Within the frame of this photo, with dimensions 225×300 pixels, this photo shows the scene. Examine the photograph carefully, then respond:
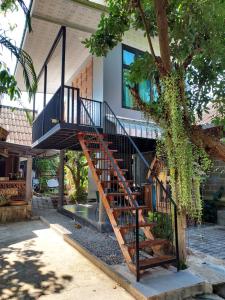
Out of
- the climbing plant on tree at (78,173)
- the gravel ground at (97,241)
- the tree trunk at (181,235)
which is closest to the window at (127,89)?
the climbing plant on tree at (78,173)

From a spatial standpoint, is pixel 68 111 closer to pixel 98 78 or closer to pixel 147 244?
pixel 98 78

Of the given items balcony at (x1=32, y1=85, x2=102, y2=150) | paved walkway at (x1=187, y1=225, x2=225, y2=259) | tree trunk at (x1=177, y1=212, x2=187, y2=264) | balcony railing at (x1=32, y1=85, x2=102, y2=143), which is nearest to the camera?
tree trunk at (x1=177, y1=212, x2=187, y2=264)

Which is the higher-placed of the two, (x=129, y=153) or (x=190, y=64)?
(x=190, y=64)

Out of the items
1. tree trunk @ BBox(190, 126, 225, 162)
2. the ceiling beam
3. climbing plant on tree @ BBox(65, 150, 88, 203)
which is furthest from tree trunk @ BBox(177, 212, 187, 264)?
climbing plant on tree @ BBox(65, 150, 88, 203)

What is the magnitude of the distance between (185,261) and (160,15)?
4.34 m

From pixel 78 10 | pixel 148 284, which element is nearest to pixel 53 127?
pixel 78 10

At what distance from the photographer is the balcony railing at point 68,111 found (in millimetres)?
8398

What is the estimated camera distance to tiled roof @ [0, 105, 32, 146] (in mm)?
15797

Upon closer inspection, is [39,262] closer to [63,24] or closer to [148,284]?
[148,284]

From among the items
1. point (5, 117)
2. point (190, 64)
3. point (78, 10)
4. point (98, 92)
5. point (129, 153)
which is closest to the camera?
point (190, 64)

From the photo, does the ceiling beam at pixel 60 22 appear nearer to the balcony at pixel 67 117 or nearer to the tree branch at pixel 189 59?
the balcony at pixel 67 117

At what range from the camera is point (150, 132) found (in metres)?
9.98

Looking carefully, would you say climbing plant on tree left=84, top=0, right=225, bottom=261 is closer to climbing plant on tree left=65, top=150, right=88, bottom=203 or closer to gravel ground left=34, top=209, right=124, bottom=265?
gravel ground left=34, top=209, right=124, bottom=265

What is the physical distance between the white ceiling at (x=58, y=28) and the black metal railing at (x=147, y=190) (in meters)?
2.74
